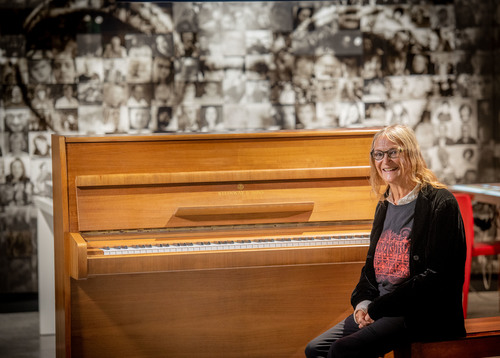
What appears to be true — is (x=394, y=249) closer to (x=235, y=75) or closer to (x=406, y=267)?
(x=406, y=267)

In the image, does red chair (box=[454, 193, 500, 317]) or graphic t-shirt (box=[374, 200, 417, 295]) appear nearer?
graphic t-shirt (box=[374, 200, 417, 295])

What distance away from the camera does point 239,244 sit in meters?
3.10

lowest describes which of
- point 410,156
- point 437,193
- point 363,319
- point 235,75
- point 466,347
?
point 466,347

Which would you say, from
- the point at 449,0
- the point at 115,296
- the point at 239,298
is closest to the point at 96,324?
the point at 115,296

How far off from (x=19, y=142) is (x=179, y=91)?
126 centimetres

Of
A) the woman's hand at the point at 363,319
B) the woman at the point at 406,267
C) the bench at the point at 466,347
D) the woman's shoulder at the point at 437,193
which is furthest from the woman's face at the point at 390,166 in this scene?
the bench at the point at 466,347

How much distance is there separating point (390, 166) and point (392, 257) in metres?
0.32

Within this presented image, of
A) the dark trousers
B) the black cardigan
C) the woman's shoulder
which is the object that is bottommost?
the dark trousers

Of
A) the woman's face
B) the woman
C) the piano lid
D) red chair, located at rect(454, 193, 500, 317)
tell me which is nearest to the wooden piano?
the piano lid

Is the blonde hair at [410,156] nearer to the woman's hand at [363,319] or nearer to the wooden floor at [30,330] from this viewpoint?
the woman's hand at [363,319]

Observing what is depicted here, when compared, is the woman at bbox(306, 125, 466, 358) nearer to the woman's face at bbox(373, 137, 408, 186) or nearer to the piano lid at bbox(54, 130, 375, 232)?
the woman's face at bbox(373, 137, 408, 186)

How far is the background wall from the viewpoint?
534cm

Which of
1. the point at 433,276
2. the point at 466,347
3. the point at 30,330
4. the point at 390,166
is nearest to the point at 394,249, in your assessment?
the point at 433,276

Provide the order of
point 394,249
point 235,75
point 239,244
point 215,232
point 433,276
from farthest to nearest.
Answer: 1. point 235,75
2. point 215,232
3. point 239,244
4. point 394,249
5. point 433,276
